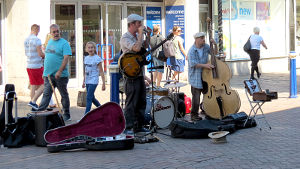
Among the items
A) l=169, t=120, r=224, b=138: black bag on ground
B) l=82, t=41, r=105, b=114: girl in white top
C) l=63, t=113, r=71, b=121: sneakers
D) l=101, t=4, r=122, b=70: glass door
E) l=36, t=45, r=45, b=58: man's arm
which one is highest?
l=101, t=4, r=122, b=70: glass door

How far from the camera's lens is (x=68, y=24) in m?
17.3

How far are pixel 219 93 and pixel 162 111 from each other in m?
1.21

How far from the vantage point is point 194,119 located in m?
10.5

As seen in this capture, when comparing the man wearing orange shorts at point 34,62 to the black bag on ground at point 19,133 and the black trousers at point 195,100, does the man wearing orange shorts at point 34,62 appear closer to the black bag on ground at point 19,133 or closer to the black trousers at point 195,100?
the black trousers at point 195,100

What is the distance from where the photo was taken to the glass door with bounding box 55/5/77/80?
1711 cm

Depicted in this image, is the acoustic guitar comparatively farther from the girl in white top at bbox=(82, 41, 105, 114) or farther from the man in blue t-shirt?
the man in blue t-shirt

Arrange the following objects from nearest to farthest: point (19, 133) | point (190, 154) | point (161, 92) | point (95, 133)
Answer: point (190, 154) → point (95, 133) → point (19, 133) → point (161, 92)

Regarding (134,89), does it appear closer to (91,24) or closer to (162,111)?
(162,111)

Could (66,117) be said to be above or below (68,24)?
below

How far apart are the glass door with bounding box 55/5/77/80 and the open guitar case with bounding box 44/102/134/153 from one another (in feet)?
31.3

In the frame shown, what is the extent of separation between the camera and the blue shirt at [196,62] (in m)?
10.4

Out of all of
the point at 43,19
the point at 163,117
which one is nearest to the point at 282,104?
the point at 163,117

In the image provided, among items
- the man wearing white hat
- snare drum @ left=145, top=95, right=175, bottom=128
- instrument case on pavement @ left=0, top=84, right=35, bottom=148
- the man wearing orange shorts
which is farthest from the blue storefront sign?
instrument case on pavement @ left=0, top=84, right=35, bottom=148

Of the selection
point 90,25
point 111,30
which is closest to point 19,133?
point 90,25
